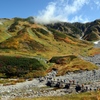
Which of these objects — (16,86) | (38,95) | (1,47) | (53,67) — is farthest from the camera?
(1,47)

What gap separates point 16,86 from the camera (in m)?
76.2

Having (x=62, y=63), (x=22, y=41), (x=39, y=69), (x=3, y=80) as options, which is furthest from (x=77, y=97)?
(x=22, y=41)

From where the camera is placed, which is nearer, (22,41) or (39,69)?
(39,69)

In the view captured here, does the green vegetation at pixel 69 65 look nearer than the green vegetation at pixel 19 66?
No

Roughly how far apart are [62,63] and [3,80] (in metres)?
32.3

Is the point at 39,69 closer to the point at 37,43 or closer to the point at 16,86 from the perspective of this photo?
the point at 16,86

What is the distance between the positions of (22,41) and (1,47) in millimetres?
20154

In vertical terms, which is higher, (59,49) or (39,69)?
(59,49)

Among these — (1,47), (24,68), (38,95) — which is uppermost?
(1,47)

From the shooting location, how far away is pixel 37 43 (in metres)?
158

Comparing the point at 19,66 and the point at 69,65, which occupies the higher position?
the point at 69,65

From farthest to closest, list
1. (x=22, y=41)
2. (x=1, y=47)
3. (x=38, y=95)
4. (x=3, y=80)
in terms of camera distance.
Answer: (x=22, y=41)
(x=1, y=47)
(x=3, y=80)
(x=38, y=95)

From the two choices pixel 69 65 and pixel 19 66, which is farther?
pixel 69 65

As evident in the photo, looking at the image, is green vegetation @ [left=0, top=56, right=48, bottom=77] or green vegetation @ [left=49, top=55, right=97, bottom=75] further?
green vegetation @ [left=49, top=55, right=97, bottom=75]
